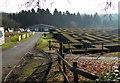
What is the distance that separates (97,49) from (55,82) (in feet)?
42.3

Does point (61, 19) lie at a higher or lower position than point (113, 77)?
higher

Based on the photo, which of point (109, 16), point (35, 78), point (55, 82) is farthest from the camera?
point (35, 78)

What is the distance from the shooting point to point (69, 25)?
140125 mm

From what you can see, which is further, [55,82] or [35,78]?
[35,78]

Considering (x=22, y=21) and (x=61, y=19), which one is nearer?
(x=22, y=21)

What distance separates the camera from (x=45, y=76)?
895 cm

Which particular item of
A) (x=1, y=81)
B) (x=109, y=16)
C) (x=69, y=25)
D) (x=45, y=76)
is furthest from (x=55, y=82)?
(x=69, y=25)

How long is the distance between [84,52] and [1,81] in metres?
12.4

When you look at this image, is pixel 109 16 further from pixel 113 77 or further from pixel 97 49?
pixel 97 49

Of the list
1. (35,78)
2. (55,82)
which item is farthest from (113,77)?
(35,78)

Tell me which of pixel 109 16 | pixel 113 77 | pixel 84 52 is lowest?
pixel 84 52

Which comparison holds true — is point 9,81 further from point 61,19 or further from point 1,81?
point 61,19

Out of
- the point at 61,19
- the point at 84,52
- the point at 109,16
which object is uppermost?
the point at 61,19

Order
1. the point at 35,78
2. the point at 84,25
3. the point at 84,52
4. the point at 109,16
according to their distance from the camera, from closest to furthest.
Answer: the point at 109,16 → the point at 35,78 → the point at 84,52 → the point at 84,25
